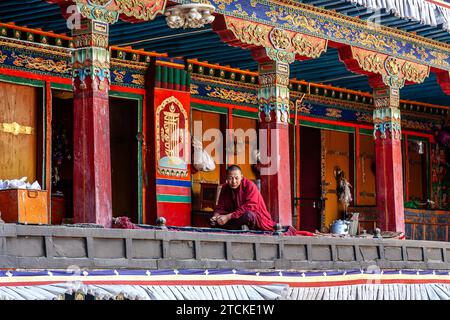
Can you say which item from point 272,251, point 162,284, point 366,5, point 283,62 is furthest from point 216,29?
point 162,284

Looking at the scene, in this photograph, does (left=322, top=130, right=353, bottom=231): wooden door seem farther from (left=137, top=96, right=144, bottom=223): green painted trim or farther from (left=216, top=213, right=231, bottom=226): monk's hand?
(left=216, top=213, right=231, bottom=226): monk's hand

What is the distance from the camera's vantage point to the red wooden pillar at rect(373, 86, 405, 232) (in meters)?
14.8

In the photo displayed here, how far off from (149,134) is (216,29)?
2563 mm

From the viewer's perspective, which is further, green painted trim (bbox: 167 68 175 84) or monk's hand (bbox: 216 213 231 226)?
green painted trim (bbox: 167 68 175 84)

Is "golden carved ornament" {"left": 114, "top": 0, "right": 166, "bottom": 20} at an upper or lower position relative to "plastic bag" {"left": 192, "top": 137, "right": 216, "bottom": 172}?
upper

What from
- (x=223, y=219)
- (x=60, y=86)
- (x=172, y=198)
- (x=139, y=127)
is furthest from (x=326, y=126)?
(x=223, y=219)

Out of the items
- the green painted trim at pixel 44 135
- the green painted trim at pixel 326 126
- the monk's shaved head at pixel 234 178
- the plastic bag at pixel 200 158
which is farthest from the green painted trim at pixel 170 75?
the green painted trim at pixel 326 126

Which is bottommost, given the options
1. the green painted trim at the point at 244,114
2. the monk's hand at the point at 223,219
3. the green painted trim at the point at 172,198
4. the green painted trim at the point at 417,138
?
the monk's hand at the point at 223,219

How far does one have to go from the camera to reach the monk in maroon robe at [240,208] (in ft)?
39.9

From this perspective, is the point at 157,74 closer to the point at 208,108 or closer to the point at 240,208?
the point at 208,108

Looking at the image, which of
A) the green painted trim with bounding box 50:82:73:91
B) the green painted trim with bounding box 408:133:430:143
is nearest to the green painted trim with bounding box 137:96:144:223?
the green painted trim with bounding box 50:82:73:91

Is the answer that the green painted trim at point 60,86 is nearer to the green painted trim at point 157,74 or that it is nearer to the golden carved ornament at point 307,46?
the green painted trim at point 157,74

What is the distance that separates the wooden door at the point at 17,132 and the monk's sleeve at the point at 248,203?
2.82 m

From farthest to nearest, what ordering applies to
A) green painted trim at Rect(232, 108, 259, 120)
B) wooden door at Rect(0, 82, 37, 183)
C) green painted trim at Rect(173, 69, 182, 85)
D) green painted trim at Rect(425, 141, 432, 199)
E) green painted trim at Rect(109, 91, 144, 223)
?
green painted trim at Rect(425, 141, 432, 199) < green painted trim at Rect(232, 108, 259, 120) < green painted trim at Rect(173, 69, 182, 85) < green painted trim at Rect(109, 91, 144, 223) < wooden door at Rect(0, 82, 37, 183)
